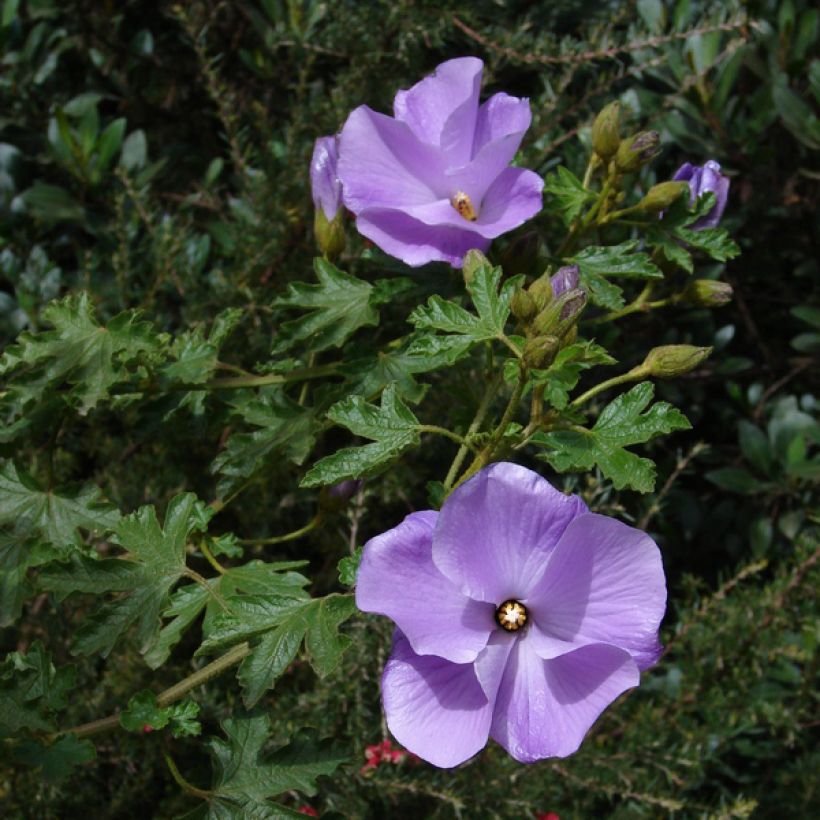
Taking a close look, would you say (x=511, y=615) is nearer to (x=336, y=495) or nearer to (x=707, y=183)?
(x=336, y=495)

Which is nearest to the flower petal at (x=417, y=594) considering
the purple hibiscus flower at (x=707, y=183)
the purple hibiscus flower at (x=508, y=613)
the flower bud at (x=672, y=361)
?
the purple hibiscus flower at (x=508, y=613)

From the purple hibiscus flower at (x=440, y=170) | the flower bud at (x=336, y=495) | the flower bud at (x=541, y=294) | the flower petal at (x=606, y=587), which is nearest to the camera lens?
the flower petal at (x=606, y=587)

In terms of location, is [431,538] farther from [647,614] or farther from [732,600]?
[732,600]

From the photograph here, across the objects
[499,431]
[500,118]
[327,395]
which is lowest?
[327,395]

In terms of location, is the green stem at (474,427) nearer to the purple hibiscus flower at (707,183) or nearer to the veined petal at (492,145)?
the veined petal at (492,145)

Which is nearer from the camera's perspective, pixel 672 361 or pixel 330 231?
pixel 672 361

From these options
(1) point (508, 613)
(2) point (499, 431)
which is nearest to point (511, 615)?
(1) point (508, 613)
